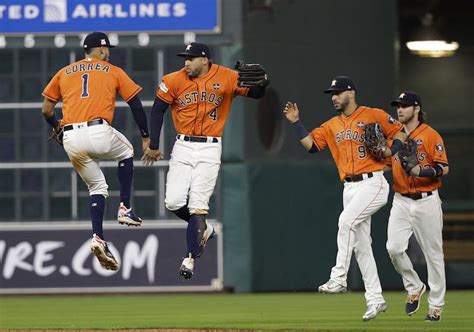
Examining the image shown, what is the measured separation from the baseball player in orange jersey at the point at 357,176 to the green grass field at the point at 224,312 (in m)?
0.51

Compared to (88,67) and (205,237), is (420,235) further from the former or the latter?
(88,67)

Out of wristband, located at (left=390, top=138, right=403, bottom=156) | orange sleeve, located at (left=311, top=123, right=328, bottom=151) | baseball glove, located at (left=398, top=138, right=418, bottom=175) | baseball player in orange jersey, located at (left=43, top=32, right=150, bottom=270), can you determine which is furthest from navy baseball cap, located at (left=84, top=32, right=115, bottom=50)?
baseball glove, located at (left=398, top=138, right=418, bottom=175)

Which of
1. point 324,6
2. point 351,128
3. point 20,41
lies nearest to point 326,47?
point 324,6

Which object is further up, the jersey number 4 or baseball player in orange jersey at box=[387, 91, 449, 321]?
the jersey number 4

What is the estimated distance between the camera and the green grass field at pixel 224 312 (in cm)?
1262

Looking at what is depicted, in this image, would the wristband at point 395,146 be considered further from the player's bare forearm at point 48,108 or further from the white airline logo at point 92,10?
the white airline logo at point 92,10

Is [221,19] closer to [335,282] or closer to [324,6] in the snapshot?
[324,6]

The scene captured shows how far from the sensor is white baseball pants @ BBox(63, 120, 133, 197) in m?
12.6

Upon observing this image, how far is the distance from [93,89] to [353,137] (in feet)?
7.81

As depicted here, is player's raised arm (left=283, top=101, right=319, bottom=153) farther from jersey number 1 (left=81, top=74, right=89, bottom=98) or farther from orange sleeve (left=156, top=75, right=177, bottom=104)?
jersey number 1 (left=81, top=74, right=89, bottom=98)

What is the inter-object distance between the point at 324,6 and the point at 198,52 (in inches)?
274

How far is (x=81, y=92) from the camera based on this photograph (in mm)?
12664

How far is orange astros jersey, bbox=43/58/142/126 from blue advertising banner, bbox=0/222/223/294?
5.93 metres

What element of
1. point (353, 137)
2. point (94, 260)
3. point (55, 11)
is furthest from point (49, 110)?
point (55, 11)
